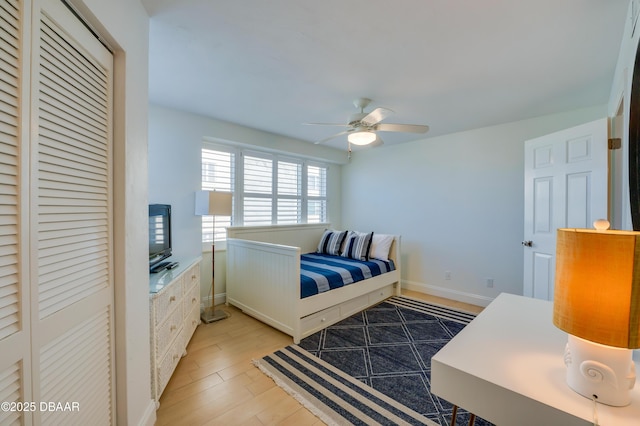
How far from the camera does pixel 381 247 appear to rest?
366 cm

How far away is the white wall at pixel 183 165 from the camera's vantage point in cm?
282

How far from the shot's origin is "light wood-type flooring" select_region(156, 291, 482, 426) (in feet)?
5.01

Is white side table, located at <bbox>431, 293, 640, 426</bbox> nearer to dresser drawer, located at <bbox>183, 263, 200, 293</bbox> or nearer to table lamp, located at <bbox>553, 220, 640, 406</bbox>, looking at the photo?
table lamp, located at <bbox>553, 220, 640, 406</bbox>

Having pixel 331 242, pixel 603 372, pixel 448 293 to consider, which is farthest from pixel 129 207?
pixel 448 293

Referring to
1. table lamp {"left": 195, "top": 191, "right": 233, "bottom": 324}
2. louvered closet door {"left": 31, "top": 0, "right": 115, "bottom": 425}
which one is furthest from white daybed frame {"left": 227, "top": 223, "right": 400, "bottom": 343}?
louvered closet door {"left": 31, "top": 0, "right": 115, "bottom": 425}

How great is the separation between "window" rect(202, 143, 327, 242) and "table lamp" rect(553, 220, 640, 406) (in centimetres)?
298

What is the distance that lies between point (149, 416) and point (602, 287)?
209 centimetres

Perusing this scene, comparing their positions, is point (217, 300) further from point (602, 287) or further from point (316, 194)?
point (602, 287)

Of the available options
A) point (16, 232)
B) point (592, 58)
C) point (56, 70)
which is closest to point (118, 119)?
point (56, 70)

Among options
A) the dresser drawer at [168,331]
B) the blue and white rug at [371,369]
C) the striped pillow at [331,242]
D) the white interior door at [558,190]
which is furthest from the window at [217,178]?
the white interior door at [558,190]

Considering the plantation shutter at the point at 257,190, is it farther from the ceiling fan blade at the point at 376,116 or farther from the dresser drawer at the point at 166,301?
the ceiling fan blade at the point at 376,116

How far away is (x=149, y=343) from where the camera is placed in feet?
4.87

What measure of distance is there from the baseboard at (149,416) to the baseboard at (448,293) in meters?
3.55

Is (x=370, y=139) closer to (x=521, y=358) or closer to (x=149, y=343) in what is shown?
(x=521, y=358)
